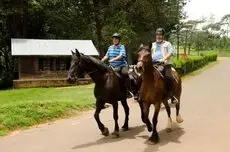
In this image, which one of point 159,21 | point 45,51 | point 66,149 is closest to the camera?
point 66,149

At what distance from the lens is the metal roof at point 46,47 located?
29484 mm

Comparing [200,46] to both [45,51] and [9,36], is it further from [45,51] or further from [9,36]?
[45,51]

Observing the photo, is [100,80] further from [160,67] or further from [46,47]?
[46,47]

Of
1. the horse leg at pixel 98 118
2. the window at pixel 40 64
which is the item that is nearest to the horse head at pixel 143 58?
the horse leg at pixel 98 118

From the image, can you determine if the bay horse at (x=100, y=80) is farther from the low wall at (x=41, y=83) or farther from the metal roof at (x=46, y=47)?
the metal roof at (x=46, y=47)

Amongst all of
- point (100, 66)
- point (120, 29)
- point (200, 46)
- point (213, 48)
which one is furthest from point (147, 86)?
point (213, 48)

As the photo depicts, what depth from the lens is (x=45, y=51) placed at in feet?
97.9

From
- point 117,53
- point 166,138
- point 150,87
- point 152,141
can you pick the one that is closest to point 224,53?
point 117,53

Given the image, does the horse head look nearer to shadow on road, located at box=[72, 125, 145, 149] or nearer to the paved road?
the paved road

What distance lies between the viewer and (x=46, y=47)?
101 feet

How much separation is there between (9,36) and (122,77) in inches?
1295

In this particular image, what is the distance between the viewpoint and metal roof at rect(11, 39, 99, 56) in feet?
96.7

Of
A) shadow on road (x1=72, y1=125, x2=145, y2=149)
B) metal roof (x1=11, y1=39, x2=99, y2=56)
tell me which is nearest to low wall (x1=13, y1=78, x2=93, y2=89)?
metal roof (x1=11, y1=39, x2=99, y2=56)

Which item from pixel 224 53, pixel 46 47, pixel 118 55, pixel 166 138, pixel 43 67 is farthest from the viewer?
pixel 224 53
